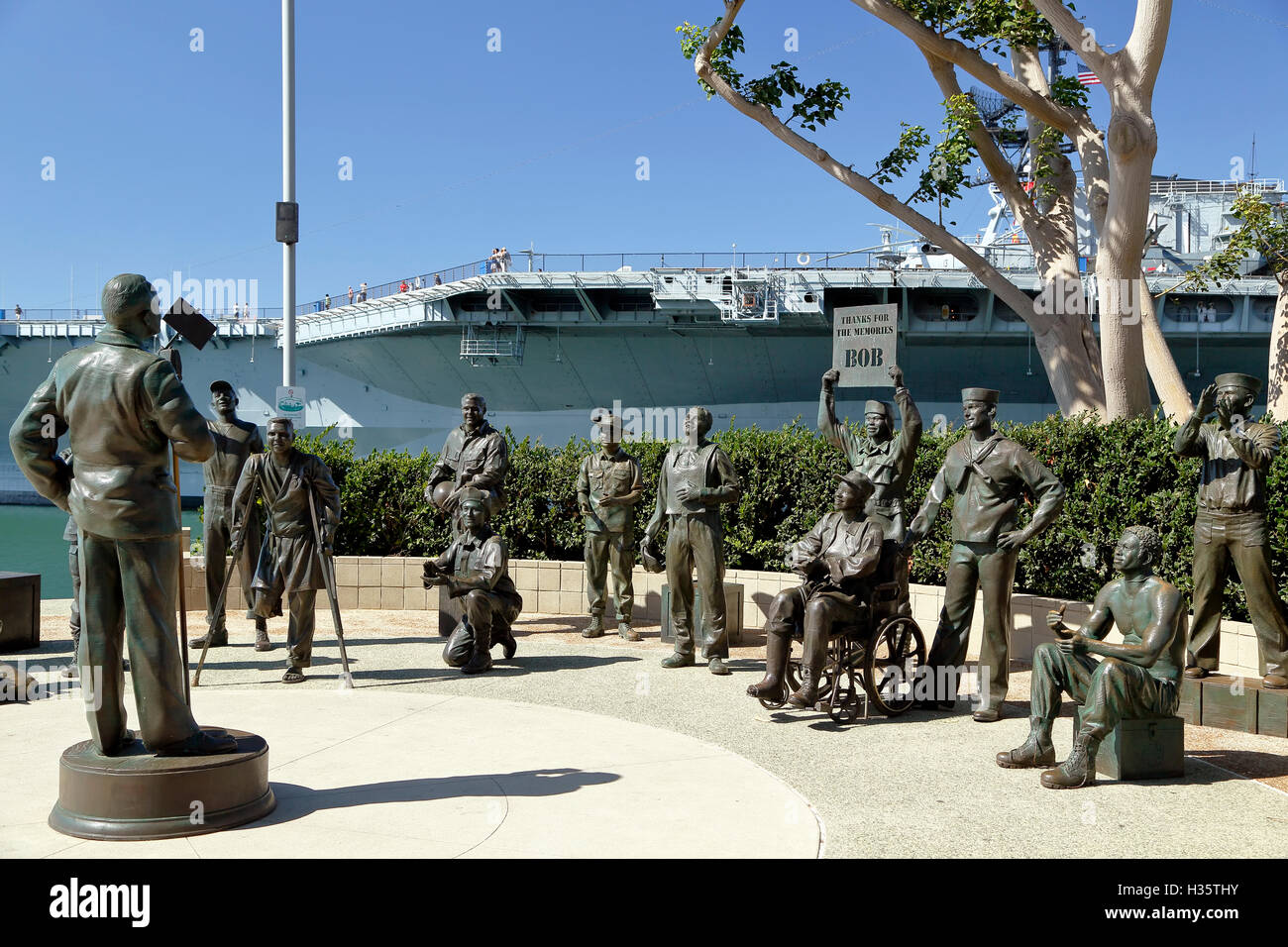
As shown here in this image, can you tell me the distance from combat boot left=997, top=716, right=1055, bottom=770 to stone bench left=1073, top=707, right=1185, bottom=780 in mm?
196

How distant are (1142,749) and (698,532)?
4.08m

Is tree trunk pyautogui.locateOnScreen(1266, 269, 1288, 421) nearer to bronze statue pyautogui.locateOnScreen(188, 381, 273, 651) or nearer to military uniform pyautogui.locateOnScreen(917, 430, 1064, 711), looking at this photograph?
military uniform pyautogui.locateOnScreen(917, 430, 1064, 711)

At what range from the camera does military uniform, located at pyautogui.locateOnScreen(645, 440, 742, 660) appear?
8.77 m

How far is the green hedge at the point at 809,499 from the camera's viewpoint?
28.4ft

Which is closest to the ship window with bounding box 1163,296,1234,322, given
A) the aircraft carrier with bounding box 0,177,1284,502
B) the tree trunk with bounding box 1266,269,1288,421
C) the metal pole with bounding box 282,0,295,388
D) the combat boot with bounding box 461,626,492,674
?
the aircraft carrier with bounding box 0,177,1284,502

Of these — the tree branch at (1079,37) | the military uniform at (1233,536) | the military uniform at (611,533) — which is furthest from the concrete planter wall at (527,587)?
the tree branch at (1079,37)

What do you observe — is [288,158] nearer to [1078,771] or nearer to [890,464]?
[890,464]

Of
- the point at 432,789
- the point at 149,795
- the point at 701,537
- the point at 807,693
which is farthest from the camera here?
the point at 701,537

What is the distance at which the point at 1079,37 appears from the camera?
434 inches

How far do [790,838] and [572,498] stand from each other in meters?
7.83

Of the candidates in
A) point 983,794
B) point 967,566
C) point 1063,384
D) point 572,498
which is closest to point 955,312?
point 1063,384

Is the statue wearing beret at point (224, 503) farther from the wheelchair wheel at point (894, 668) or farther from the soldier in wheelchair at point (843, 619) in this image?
the wheelchair wheel at point (894, 668)

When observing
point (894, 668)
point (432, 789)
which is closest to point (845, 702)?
point (894, 668)

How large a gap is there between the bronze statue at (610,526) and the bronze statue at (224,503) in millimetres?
3184
